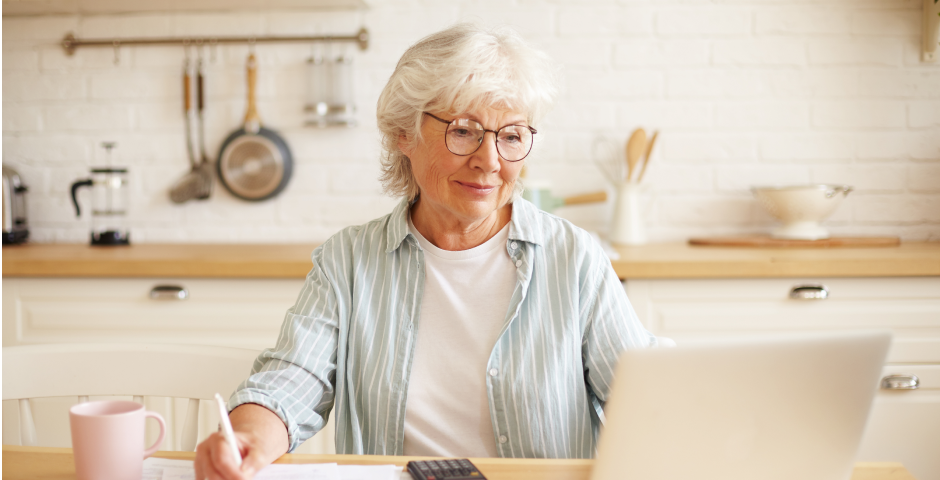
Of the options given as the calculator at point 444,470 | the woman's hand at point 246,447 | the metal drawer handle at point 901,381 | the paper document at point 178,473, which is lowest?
the metal drawer handle at point 901,381

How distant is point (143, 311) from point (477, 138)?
124 cm

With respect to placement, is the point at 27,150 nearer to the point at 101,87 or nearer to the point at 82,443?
the point at 101,87

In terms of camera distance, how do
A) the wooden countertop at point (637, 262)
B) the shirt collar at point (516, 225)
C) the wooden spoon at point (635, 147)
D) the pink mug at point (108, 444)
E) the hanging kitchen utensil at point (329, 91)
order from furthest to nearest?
the hanging kitchen utensil at point (329, 91)
the wooden spoon at point (635, 147)
the wooden countertop at point (637, 262)
the shirt collar at point (516, 225)
the pink mug at point (108, 444)

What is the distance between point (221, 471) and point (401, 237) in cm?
52

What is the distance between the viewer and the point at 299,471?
0.82 m

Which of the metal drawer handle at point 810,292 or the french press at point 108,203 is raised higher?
the french press at point 108,203

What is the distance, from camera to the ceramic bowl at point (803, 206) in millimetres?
2086

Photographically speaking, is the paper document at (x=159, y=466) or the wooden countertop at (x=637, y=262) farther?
the wooden countertop at (x=637, y=262)

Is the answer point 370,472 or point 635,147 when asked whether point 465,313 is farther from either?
point 635,147

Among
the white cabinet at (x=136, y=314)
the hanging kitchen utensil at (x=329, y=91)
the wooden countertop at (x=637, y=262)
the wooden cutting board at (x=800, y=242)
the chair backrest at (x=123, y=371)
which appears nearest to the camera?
the chair backrest at (x=123, y=371)

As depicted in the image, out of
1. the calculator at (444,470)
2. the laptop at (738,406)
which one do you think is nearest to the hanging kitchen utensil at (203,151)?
the calculator at (444,470)

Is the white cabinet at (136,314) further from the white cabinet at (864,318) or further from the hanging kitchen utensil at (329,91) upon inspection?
the white cabinet at (864,318)

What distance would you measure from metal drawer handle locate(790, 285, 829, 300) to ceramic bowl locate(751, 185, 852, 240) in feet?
1.18

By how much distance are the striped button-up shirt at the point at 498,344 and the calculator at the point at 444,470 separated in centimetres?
27
